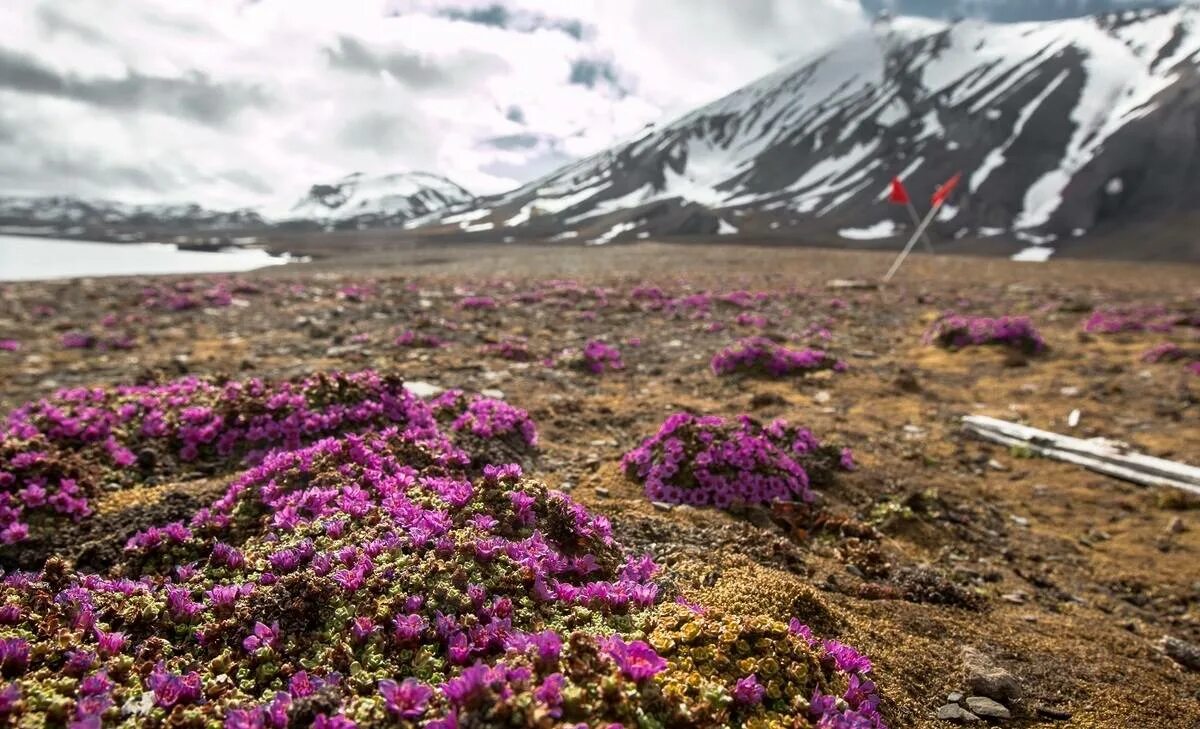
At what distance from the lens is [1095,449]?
10.3 meters

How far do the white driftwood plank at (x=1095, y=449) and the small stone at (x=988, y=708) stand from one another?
6984 millimetres

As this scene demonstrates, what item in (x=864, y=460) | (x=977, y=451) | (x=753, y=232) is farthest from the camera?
(x=753, y=232)

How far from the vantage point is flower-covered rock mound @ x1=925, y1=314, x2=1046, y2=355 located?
57.9 ft

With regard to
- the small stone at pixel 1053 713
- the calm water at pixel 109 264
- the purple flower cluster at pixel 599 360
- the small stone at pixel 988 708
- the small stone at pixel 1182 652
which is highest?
the purple flower cluster at pixel 599 360

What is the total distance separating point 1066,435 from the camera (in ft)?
37.7

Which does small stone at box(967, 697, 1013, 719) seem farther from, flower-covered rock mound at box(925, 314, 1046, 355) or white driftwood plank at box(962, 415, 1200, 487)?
flower-covered rock mound at box(925, 314, 1046, 355)

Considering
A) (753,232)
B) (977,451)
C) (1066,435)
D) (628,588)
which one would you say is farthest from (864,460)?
(753,232)

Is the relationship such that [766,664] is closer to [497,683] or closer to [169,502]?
[497,683]

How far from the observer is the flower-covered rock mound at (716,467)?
7.70 m

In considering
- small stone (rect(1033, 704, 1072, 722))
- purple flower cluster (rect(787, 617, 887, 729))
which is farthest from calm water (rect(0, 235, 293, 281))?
small stone (rect(1033, 704, 1072, 722))

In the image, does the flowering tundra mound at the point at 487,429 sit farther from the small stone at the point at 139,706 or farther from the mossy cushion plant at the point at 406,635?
the small stone at the point at 139,706

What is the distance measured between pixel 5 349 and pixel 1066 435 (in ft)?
70.5

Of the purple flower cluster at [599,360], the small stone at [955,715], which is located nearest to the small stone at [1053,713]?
the small stone at [955,715]

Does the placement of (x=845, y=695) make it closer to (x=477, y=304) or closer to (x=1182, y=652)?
(x=1182, y=652)
